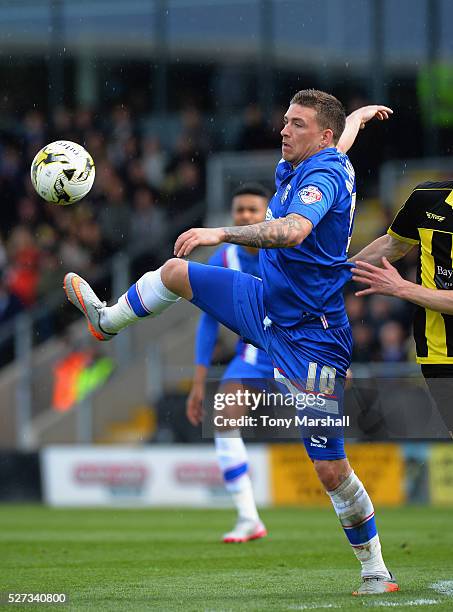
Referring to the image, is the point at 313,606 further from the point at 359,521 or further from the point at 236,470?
the point at 236,470

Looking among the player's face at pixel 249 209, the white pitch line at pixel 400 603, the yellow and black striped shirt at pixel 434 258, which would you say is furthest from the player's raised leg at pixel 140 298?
the player's face at pixel 249 209

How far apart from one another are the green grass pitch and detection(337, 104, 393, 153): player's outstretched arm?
2681 millimetres

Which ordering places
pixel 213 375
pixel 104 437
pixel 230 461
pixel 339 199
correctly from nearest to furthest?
pixel 339 199 → pixel 230 461 → pixel 213 375 → pixel 104 437

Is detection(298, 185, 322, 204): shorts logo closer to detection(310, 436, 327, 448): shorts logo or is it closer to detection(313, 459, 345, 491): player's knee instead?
detection(310, 436, 327, 448): shorts logo

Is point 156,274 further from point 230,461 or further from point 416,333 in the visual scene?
point 230,461

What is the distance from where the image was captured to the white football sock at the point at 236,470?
9.61 metres

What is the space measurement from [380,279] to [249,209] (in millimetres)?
3105

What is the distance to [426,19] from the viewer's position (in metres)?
19.8

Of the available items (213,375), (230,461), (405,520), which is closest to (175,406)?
(213,375)

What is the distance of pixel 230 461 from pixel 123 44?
14.5 meters

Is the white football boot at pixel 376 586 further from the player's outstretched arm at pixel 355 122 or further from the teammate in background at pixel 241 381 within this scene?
the teammate in background at pixel 241 381

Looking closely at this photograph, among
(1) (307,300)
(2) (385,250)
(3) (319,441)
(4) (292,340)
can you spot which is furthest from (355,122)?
(3) (319,441)

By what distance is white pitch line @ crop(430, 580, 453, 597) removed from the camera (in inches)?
256

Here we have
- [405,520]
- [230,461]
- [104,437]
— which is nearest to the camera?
[230,461]
